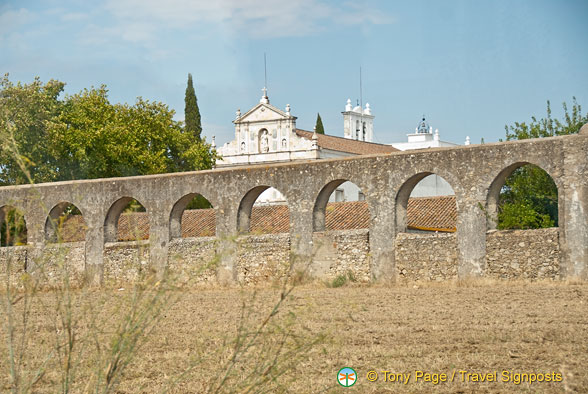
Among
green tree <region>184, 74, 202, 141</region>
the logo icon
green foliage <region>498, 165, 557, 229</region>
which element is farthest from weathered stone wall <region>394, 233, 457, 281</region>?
green tree <region>184, 74, 202, 141</region>

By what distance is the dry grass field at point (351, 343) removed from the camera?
579 cm

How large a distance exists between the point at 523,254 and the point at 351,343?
812 centimetres

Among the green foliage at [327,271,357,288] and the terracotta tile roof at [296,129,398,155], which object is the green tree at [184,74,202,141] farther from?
the green foliage at [327,271,357,288]

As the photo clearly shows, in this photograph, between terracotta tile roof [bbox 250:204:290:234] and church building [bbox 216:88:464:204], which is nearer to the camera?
terracotta tile roof [bbox 250:204:290:234]

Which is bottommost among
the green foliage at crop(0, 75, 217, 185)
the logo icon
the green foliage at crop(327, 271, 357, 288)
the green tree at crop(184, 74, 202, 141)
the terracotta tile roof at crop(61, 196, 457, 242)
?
the green foliage at crop(327, 271, 357, 288)

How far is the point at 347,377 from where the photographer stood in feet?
24.7

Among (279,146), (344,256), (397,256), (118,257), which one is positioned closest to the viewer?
(397,256)

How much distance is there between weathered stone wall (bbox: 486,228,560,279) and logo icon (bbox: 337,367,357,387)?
9477 millimetres

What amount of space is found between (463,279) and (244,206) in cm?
607

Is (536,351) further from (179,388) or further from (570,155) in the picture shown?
(570,155)

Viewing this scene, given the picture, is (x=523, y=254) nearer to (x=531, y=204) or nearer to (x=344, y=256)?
(x=344, y=256)

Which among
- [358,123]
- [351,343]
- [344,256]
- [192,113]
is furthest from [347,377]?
[358,123]

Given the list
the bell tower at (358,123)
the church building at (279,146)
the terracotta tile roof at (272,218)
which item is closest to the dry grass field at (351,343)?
the terracotta tile roof at (272,218)

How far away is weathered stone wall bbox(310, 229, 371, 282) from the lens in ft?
61.0
